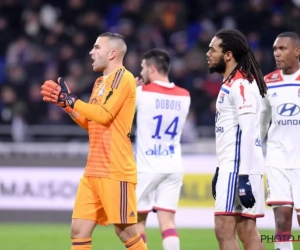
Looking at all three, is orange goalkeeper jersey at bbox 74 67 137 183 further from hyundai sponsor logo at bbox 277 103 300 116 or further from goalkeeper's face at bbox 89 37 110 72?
hyundai sponsor logo at bbox 277 103 300 116

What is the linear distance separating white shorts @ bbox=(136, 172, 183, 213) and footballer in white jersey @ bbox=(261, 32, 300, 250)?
134 cm

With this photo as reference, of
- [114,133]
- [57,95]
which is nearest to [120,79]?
[114,133]

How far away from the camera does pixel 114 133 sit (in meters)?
7.31

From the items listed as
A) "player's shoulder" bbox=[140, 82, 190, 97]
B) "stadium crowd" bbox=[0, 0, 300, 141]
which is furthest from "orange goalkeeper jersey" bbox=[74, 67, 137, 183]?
"stadium crowd" bbox=[0, 0, 300, 141]

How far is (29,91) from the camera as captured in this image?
1641 cm

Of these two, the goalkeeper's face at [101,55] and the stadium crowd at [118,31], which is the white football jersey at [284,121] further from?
the stadium crowd at [118,31]

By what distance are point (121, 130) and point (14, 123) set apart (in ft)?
27.8

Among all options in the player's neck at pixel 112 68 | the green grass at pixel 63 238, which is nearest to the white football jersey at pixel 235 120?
the player's neck at pixel 112 68

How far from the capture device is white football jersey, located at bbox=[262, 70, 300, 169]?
338 inches

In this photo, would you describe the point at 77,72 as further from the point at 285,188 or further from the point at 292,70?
the point at 285,188

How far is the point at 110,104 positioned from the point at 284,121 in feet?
7.35

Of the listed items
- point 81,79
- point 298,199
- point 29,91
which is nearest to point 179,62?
point 81,79

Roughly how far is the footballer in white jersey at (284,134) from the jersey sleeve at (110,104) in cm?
194

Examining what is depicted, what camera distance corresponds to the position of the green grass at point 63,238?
10.8 metres
